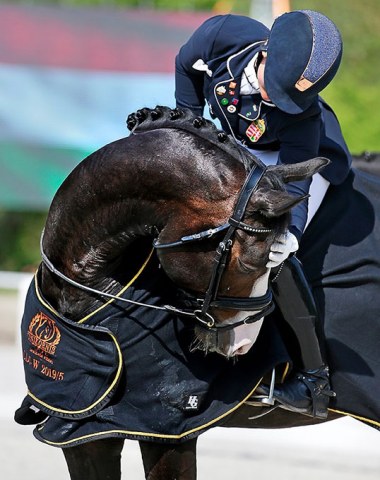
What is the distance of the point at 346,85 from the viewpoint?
38.2ft

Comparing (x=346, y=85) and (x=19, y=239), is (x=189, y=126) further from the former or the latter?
(x=346, y=85)

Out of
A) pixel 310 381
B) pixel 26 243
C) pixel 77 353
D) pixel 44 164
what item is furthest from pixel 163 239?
pixel 26 243

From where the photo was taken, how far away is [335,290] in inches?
145

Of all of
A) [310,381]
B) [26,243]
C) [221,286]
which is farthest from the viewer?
[26,243]

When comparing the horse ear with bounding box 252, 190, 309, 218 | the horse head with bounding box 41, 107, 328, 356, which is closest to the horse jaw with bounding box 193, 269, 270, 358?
the horse head with bounding box 41, 107, 328, 356

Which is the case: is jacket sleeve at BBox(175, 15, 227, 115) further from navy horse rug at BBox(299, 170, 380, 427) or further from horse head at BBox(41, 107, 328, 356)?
navy horse rug at BBox(299, 170, 380, 427)

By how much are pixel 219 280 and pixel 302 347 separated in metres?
0.76

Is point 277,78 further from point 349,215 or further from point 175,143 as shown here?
point 349,215

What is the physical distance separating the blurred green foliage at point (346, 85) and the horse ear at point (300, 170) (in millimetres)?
5843

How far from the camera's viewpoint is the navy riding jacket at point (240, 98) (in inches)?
130

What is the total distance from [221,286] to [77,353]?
551 mm

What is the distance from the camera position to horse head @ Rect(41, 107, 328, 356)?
285cm

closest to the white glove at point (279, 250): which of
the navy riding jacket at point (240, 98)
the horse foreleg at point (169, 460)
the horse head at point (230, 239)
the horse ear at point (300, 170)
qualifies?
the horse head at point (230, 239)

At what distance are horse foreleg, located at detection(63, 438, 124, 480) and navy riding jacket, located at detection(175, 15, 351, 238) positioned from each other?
0.91m
